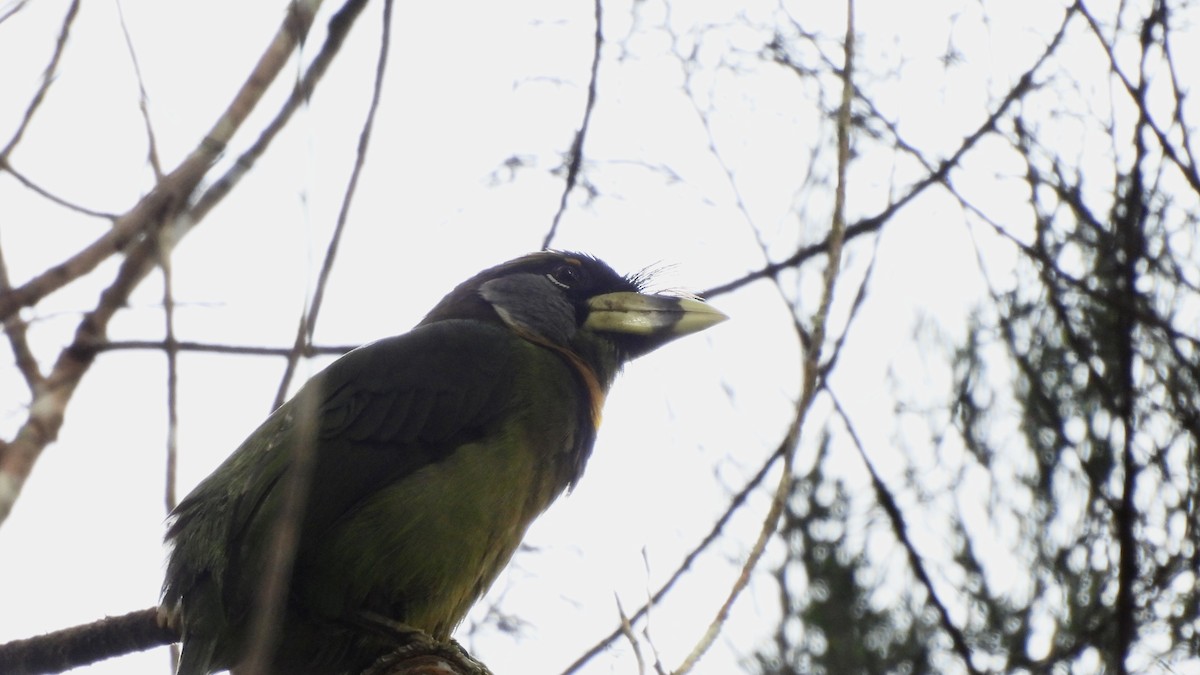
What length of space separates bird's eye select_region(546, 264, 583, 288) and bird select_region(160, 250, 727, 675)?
1.59 feet

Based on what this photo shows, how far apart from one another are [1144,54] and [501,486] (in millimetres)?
2448

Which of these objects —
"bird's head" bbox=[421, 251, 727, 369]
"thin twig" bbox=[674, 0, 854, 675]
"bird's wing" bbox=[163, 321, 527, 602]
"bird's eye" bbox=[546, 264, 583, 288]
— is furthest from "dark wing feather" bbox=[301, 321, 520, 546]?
"thin twig" bbox=[674, 0, 854, 675]

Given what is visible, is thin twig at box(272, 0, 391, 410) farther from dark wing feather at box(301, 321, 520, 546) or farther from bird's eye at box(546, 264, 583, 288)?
bird's eye at box(546, 264, 583, 288)

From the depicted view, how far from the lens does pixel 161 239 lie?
2.60m

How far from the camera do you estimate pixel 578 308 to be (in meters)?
5.04

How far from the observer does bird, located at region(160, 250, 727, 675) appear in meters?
3.63

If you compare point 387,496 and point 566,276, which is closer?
point 387,496

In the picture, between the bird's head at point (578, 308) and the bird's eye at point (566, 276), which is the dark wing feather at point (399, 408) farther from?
the bird's eye at point (566, 276)

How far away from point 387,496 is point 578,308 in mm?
1395

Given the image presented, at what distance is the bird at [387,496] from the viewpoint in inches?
143

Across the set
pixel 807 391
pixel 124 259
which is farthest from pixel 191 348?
pixel 807 391

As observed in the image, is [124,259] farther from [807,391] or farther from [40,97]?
[807,391]

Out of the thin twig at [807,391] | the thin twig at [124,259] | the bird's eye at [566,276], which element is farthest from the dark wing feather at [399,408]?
the thin twig at [807,391]

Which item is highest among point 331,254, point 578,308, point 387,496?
point 578,308
